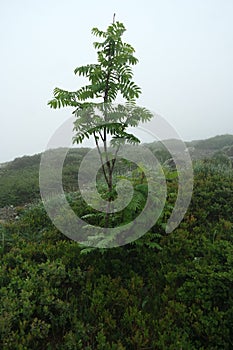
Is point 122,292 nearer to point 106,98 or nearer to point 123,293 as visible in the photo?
point 123,293

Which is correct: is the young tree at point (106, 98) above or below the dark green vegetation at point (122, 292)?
above

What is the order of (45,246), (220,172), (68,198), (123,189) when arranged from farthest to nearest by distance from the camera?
1. (220,172)
2. (68,198)
3. (45,246)
4. (123,189)

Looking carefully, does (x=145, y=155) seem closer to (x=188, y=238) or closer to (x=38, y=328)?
(x=188, y=238)

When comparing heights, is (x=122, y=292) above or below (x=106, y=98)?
below

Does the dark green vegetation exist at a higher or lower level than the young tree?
lower

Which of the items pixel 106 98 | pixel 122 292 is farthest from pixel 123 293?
pixel 106 98

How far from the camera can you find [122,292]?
15.0ft

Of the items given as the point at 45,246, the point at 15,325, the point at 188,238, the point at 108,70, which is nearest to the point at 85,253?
the point at 45,246

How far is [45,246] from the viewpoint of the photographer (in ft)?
20.2

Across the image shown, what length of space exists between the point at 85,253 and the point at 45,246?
115 centimetres

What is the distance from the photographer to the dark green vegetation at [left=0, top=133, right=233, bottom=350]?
12.5ft

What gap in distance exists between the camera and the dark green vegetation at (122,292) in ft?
12.5

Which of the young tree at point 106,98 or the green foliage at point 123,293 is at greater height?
the young tree at point 106,98

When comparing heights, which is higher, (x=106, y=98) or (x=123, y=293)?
(x=106, y=98)
